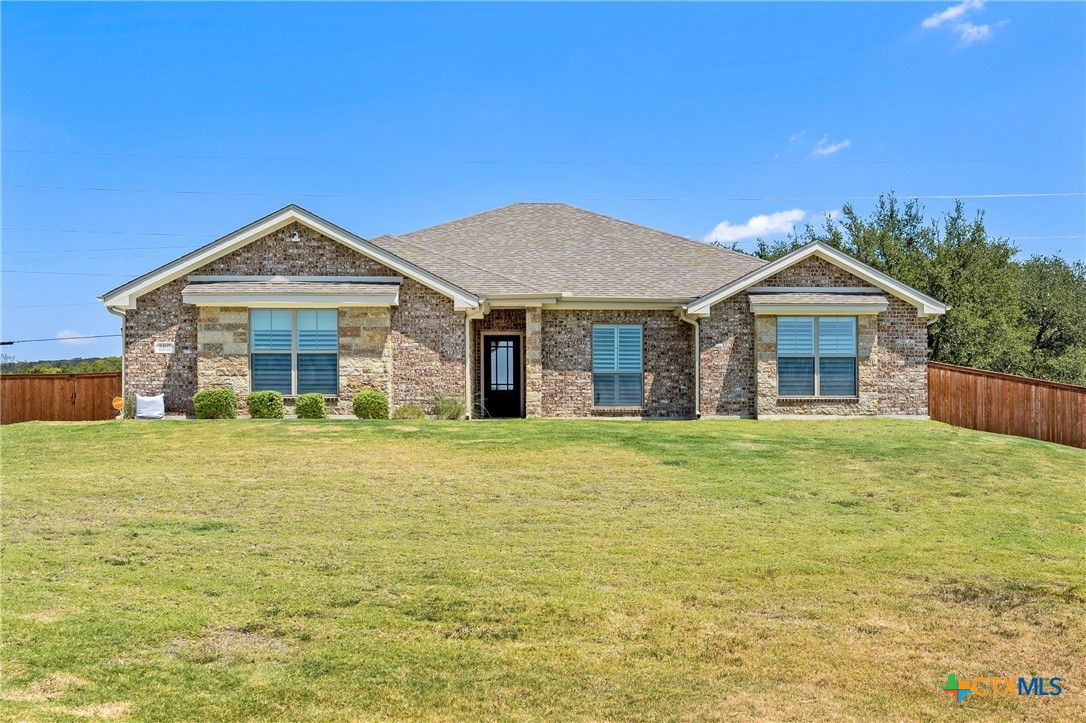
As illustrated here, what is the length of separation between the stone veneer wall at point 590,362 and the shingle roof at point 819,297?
2105 millimetres

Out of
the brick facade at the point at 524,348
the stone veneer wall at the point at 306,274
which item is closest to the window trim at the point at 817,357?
the brick facade at the point at 524,348

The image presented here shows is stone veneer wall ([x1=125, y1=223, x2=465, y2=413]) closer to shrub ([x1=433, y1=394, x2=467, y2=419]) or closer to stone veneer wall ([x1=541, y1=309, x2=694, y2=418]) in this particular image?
shrub ([x1=433, y1=394, x2=467, y2=419])

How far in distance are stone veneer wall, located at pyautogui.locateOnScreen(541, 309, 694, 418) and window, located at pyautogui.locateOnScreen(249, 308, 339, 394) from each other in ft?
18.0

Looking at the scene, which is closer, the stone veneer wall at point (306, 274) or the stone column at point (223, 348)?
the stone column at point (223, 348)

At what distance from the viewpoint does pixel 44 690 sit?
605cm

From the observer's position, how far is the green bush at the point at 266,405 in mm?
21078

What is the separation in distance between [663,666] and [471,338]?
16553mm

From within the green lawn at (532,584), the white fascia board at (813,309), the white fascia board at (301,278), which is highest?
Result: the white fascia board at (301,278)

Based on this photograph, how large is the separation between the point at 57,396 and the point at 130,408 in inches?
187

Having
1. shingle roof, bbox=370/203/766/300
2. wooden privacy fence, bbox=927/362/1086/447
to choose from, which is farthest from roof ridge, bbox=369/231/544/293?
wooden privacy fence, bbox=927/362/1086/447

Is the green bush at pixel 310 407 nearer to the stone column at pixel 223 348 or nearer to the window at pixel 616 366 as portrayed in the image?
the stone column at pixel 223 348

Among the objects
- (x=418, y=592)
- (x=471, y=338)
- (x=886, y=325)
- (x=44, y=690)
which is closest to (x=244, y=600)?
(x=418, y=592)

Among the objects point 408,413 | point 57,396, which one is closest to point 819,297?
point 408,413

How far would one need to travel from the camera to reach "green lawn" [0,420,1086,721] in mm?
6238
